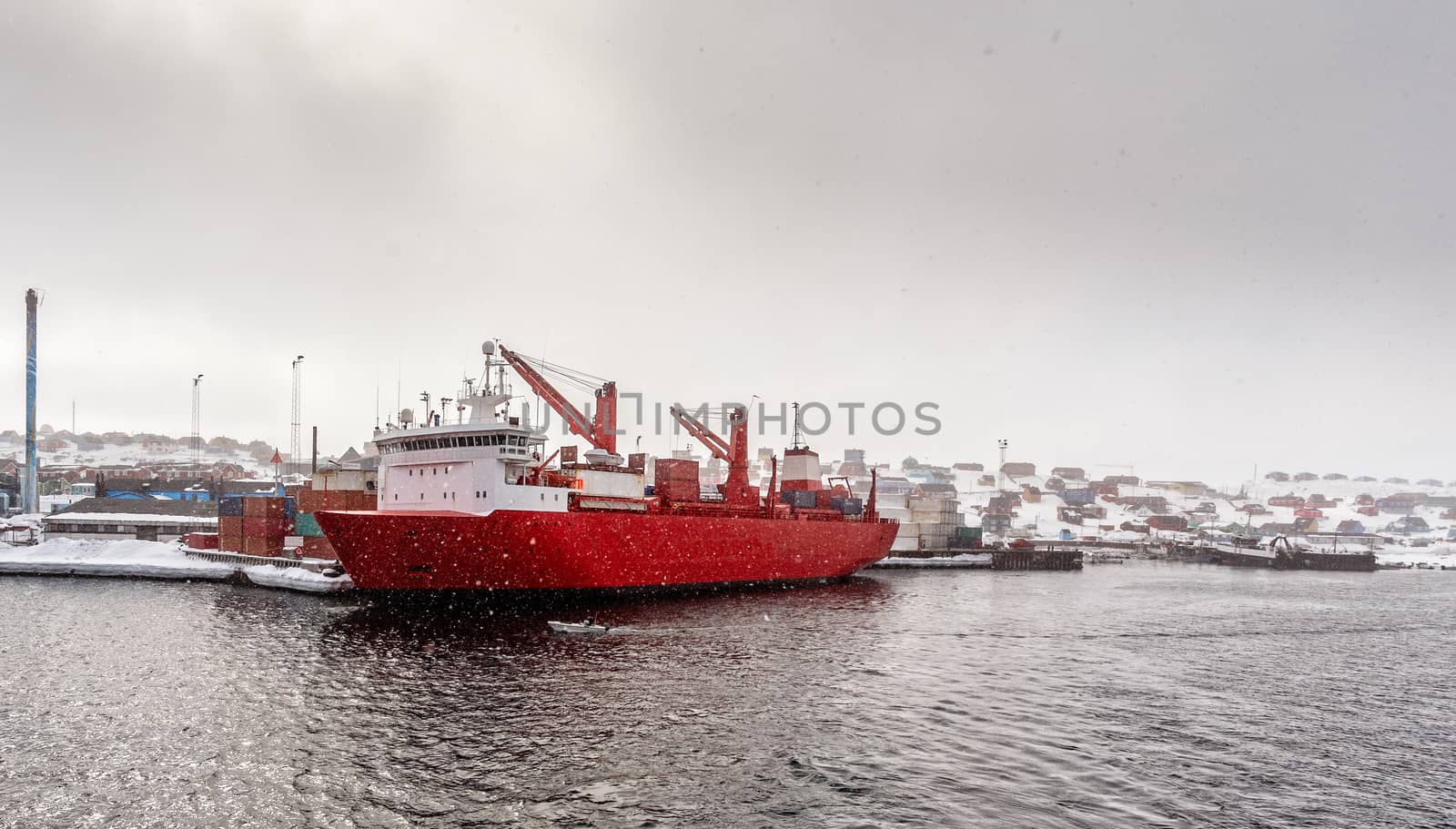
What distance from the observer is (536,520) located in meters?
28.2

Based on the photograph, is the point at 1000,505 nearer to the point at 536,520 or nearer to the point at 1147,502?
the point at 1147,502

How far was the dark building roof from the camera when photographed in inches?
2243

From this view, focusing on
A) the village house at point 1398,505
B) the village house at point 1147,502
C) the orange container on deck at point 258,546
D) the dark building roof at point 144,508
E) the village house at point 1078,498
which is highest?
the dark building roof at point 144,508

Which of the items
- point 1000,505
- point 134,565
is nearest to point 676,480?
point 134,565

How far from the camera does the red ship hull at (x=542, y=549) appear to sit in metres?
27.2

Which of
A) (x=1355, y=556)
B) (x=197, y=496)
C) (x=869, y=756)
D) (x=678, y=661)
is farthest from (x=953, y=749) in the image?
(x=1355, y=556)

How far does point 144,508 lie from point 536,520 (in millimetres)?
51315

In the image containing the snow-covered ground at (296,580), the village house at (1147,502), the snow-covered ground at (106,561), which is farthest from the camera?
the village house at (1147,502)

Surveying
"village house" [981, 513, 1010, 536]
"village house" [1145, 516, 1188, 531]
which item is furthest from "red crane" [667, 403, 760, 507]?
"village house" [1145, 516, 1188, 531]

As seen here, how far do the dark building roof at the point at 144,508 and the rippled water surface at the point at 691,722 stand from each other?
3217 cm

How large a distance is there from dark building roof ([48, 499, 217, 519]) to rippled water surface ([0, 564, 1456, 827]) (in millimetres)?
32174

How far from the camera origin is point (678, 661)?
21.7 m

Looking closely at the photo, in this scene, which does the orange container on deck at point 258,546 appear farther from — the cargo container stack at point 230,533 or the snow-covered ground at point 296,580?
the snow-covered ground at point 296,580

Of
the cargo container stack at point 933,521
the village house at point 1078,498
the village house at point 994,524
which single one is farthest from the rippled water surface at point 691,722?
the village house at point 1078,498
